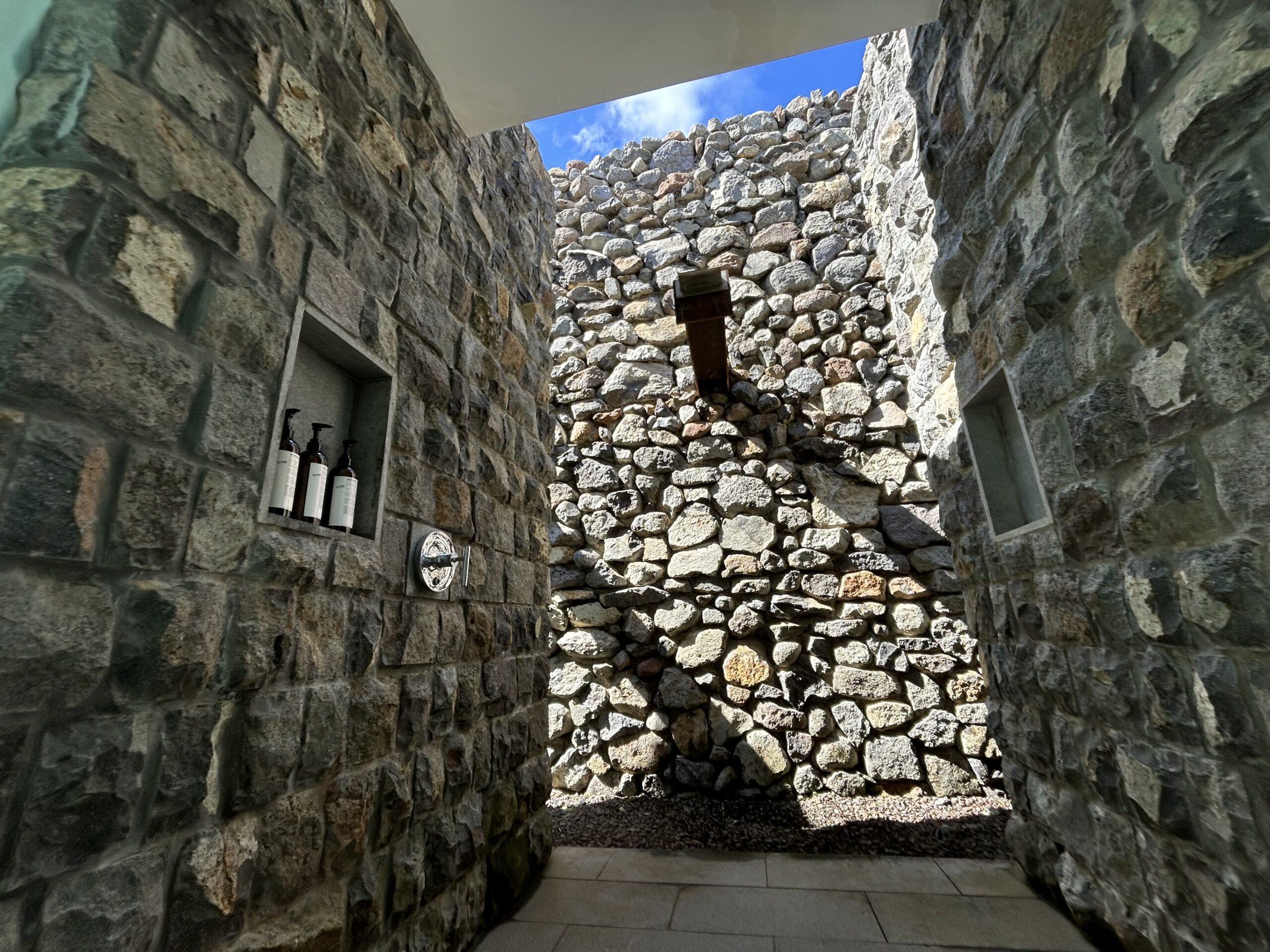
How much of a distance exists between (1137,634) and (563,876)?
2003 mm

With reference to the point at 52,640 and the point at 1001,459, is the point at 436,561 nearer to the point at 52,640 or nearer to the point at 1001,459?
the point at 52,640

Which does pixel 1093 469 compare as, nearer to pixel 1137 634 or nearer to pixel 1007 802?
pixel 1137 634

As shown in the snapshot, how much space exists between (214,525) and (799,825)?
2.78 meters

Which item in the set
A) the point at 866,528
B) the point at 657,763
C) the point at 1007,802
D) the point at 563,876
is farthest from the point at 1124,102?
the point at 657,763

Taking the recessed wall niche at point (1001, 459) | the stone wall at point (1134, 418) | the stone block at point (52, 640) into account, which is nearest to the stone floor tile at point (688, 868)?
the stone wall at point (1134, 418)

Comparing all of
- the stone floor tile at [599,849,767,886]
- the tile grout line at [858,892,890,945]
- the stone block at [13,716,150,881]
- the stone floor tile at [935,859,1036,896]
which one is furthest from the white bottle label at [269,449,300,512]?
the stone floor tile at [935,859,1036,896]

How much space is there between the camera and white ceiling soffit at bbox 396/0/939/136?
1898 millimetres

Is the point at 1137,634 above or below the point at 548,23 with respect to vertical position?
below

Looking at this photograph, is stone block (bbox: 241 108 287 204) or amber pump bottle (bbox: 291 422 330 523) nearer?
stone block (bbox: 241 108 287 204)

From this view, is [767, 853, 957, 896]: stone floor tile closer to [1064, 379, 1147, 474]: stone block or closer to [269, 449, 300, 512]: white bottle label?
[1064, 379, 1147, 474]: stone block

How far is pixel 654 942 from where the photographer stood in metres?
1.68

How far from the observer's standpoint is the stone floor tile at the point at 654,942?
1.64 metres

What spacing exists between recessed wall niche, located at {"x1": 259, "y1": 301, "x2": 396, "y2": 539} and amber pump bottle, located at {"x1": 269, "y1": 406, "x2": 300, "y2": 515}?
6 centimetres

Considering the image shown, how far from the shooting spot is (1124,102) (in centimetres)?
113
